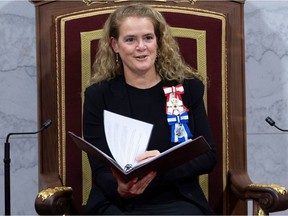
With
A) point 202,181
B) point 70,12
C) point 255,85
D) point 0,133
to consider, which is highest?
point 70,12

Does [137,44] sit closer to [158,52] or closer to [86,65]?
[158,52]

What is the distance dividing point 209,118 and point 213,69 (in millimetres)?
233

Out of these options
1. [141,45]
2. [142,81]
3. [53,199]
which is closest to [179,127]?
[142,81]

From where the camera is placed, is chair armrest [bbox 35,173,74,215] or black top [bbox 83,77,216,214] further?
black top [bbox 83,77,216,214]

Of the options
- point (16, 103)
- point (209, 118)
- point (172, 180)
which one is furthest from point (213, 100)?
point (16, 103)

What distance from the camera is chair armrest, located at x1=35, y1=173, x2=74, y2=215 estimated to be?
2750 mm

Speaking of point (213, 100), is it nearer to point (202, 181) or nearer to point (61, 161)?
point (202, 181)

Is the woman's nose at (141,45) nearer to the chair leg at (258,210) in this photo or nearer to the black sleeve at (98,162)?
the black sleeve at (98,162)

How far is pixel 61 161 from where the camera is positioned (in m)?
3.28

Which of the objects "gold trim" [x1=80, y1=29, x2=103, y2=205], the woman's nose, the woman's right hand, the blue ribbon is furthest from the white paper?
"gold trim" [x1=80, y1=29, x2=103, y2=205]

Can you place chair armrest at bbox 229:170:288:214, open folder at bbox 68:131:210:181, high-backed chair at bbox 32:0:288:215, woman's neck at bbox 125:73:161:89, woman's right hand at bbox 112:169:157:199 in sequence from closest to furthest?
open folder at bbox 68:131:210:181 → woman's right hand at bbox 112:169:157:199 → chair armrest at bbox 229:170:288:214 → woman's neck at bbox 125:73:161:89 → high-backed chair at bbox 32:0:288:215

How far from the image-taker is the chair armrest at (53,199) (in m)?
2.75

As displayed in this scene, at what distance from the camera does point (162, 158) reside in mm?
2516

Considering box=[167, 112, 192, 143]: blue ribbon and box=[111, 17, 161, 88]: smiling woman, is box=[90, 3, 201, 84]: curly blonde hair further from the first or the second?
box=[167, 112, 192, 143]: blue ribbon
